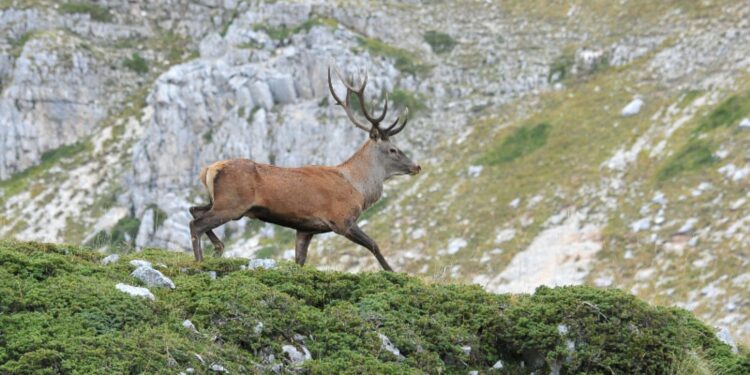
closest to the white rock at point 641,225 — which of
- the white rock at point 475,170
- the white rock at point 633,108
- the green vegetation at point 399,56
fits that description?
the white rock at point 633,108

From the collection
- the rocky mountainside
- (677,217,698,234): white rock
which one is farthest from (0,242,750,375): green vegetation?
(677,217,698,234): white rock

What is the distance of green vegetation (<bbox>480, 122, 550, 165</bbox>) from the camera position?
39.7 meters

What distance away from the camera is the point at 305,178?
41.9ft

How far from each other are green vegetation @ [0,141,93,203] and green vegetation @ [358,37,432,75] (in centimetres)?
1594

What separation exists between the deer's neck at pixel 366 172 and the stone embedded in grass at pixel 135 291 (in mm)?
4629

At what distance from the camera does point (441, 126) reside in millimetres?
44312

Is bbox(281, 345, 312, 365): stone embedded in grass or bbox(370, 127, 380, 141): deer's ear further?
bbox(370, 127, 380, 141): deer's ear

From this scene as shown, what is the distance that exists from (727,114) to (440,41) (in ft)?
58.6

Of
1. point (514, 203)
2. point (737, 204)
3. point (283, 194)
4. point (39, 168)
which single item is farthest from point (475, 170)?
point (283, 194)

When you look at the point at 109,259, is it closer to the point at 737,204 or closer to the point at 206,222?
the point at 206,222

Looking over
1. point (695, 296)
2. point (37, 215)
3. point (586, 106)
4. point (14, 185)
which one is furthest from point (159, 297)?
point (14, 185)

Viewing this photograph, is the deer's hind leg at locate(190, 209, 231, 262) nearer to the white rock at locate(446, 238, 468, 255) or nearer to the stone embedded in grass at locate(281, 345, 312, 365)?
the stone embedded in grass at locate(281, 345, 312, 365)

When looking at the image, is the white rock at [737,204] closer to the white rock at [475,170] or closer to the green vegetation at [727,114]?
the green vegetation at [727,114]

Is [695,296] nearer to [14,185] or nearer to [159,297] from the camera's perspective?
[159,297]
